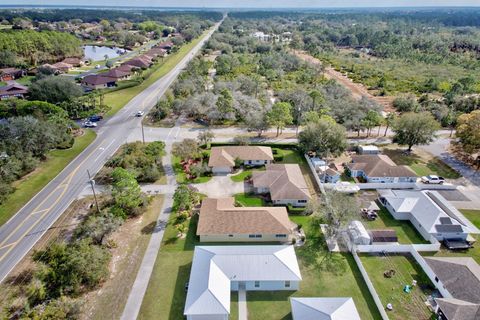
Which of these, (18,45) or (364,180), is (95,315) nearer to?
(364,180)

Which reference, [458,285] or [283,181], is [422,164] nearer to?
[283,181]

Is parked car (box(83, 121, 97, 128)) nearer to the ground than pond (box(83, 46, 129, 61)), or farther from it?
farther from it

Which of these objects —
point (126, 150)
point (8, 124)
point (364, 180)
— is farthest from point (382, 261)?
point (8, 124)

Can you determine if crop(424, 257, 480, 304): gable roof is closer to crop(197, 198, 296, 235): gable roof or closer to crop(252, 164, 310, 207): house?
crop(197, 198, 296, 235): gable roof

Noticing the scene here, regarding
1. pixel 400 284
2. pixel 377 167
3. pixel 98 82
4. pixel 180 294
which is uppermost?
pixel 377 167

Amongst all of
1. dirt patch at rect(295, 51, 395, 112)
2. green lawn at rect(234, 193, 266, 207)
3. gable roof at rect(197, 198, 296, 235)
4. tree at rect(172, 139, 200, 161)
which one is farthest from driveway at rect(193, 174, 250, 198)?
dirt patch at rect(295, 51, 395, 112)

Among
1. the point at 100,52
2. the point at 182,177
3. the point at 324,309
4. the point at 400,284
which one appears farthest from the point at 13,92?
the point at 400,284
